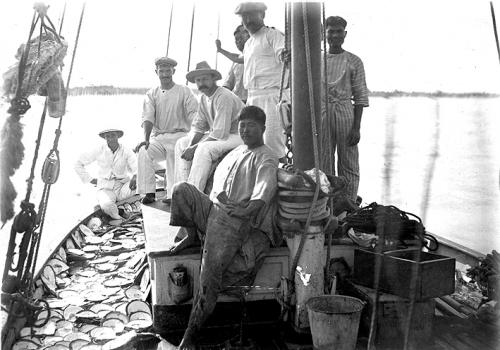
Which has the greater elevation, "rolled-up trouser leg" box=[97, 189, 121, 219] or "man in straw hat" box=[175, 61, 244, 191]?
"man in straw hat" box=[175, 61, 244, 191]

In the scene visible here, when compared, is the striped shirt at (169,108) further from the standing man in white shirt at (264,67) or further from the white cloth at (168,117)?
the standing man in white shirt at (264,67)

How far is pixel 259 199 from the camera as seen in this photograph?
3.44 metres

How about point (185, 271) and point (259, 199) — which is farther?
point (185, 271)

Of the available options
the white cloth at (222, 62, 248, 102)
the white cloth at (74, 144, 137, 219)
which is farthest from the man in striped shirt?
the white cloth at (74, 144, 137, 219)

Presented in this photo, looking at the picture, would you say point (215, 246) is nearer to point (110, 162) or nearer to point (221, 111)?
point (221, 111)

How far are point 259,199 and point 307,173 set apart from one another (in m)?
0.38

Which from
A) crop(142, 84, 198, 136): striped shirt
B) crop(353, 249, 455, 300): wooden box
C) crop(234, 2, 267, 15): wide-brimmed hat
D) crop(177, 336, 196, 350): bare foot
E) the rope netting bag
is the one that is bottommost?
crop(177, 336, 196, 350): bare foot

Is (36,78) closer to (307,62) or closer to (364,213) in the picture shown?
(307,62)

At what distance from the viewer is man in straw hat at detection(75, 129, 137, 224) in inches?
334

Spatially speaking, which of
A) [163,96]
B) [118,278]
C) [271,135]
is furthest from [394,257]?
[163,96]

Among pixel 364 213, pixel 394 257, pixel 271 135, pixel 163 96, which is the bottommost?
pixel 394 257

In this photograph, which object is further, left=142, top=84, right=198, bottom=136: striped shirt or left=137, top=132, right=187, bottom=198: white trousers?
left=142, top=84, right=198, bottom=136: striped shirt

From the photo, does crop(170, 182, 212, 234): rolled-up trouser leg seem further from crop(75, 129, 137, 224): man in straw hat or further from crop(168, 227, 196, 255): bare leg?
crop(75, 129, 137, 224): man in straw hat

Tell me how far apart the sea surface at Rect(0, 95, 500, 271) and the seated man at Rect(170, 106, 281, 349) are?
921 mm
